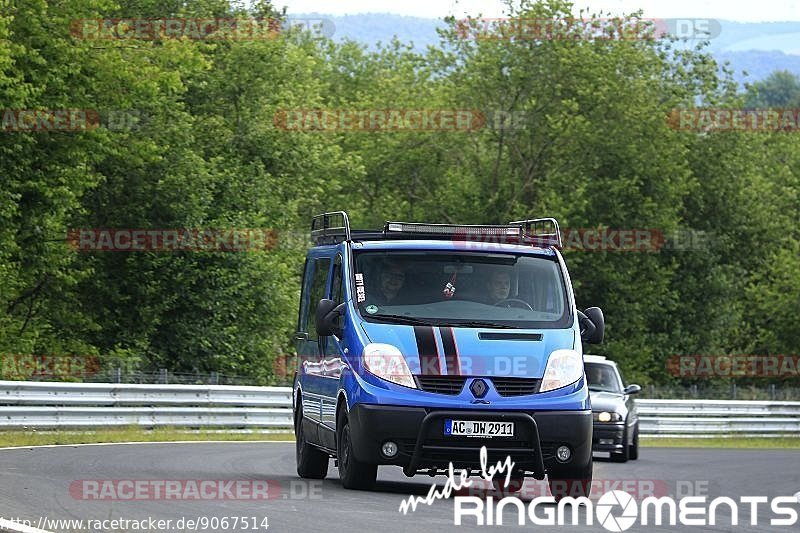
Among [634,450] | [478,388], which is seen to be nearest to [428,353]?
[478,388]

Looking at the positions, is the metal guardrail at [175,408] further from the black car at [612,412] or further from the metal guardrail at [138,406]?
the black car at [612,412]

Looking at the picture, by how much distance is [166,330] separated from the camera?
40.8m

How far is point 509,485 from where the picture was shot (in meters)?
14.8

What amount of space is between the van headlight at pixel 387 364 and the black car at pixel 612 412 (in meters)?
11.5

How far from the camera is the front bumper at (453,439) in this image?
12867 mm

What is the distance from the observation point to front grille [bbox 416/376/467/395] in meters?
12.9

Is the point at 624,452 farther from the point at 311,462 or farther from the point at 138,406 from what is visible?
the point at 311,462

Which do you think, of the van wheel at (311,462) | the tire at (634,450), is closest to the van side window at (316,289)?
the van wheel at (311,462)

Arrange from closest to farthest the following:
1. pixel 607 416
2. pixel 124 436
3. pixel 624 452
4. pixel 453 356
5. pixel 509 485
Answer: pixel 453 356, pixel 509 485, pixel 124 436, pixel 624 452, pixel 607 416

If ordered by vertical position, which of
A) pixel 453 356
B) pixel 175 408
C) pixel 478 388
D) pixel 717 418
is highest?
pixel 453 356

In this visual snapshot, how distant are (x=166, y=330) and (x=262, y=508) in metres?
29.4

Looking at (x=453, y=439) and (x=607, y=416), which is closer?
(x=453, y=439)

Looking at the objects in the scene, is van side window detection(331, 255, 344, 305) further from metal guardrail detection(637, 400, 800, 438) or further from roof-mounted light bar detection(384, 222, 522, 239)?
metal guardrail detection(637, 400, 800, 438)

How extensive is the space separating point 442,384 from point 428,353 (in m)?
0.28
